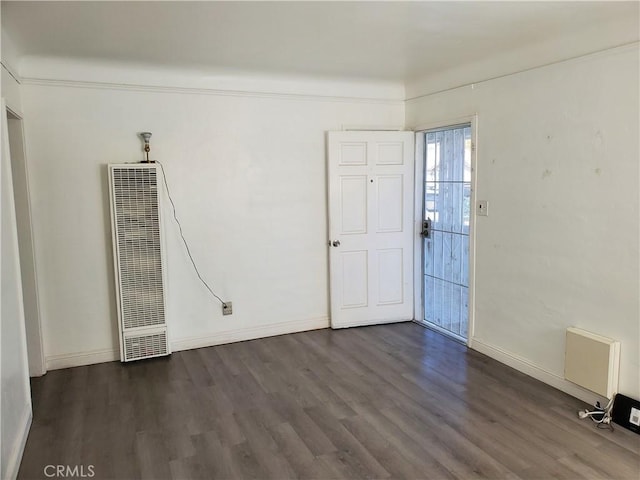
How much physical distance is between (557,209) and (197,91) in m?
3.04

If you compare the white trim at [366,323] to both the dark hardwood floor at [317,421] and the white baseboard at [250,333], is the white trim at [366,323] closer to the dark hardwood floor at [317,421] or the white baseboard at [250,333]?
the white baseboard at [250,333]

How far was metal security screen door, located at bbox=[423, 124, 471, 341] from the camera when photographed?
Answer: 4.48 m

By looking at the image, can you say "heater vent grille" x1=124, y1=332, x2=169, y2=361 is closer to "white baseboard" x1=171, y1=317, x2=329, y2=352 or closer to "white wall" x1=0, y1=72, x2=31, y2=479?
"white baseboard" x1=171, y1=317, x2=329, y2=352

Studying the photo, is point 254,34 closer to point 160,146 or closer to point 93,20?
point 93,20

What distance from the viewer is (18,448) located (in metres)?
2.59

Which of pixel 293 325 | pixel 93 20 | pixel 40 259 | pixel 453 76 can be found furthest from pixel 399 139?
pixel 40 259

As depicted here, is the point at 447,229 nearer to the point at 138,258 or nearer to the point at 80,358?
the point at 138,258

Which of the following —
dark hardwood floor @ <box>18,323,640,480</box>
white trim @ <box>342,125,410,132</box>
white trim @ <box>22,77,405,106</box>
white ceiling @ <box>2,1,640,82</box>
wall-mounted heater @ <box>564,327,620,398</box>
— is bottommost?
dark hardwood floor @ <box>18,323,640,480</box>

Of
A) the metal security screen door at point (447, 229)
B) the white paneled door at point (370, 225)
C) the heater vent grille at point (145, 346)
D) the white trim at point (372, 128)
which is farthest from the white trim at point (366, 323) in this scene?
the white trim at point (372, 128)

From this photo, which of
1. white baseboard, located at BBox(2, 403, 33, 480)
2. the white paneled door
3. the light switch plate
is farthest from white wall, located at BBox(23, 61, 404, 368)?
the light switch plate

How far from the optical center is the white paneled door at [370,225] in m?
4.68

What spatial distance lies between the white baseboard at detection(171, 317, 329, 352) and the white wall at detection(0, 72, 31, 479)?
148 centimetres

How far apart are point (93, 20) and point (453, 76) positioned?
113 inches

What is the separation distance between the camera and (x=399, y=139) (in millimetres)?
4762
